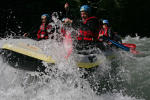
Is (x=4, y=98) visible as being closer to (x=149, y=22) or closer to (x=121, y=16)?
(x=121, y=16)

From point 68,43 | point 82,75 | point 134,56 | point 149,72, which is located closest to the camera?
point 82,75

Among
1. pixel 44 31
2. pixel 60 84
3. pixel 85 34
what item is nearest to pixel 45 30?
pixel 44 31

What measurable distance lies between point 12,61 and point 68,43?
1222mm

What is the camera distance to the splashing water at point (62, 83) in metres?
3.86

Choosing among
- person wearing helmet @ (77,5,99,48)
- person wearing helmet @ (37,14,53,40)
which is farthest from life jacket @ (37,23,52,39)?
person wearing helmet @ (77,5,99,48)

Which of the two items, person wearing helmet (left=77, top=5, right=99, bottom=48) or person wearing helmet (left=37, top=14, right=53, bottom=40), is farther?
person wearing helmet (left=37, top=14, right=53, bottom=40)

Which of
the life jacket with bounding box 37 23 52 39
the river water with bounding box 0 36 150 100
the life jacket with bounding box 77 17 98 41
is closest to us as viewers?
the river water with bounding box 0 36 150 100

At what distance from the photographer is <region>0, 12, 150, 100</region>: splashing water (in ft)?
12.7

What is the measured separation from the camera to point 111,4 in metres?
13.0

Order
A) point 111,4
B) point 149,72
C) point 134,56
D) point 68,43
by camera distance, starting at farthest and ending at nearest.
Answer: point 111,4 < point 134,56 < point 149,72 < point 68,43

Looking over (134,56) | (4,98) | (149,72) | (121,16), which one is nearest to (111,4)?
(121,16)

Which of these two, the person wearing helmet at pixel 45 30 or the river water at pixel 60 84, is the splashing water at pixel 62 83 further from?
the person wearing helmet at pixel 45 30

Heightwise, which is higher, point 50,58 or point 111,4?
point 111,4

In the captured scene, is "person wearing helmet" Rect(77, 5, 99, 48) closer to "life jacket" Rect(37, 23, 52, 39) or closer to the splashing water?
the splashing water
